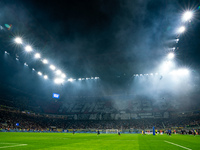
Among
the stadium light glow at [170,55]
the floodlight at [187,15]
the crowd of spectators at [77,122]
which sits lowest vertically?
the crowd of spectators at [77,122]

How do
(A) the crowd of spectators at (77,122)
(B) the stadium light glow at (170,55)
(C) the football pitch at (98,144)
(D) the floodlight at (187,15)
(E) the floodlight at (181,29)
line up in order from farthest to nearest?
(A) the crowd of spectators at (77,122)
(B) the stadium light glow at (170,55)
(E) the floodlight at (181,29)
(D) the floodlight at (187,15)
(C) the football pitch at (98,144)

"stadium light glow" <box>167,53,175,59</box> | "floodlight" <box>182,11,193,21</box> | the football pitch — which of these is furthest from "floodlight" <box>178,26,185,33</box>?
the football pitch

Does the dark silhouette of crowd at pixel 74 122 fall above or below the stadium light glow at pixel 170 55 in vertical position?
below

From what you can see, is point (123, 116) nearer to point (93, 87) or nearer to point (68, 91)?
point (93, 87)

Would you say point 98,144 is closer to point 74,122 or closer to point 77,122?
point 77,122

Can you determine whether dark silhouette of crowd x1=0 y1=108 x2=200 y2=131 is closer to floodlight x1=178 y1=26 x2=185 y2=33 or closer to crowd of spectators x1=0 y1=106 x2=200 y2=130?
crowd of spectators x1=0 y1=106 x2=200 y2=130

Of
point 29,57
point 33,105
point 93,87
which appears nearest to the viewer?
point 29,57

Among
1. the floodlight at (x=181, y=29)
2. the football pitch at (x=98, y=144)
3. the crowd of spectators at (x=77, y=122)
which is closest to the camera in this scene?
the football pitch at (x=98, y=144)

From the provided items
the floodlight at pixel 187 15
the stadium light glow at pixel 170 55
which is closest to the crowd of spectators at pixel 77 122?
the stadium light glow at pixel 170 55

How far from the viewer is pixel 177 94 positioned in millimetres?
53094

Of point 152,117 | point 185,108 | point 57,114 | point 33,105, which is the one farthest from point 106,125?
point 33,105

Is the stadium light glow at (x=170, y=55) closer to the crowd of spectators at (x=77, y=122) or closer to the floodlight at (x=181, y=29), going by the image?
the floodlight at (x=181, y=29)

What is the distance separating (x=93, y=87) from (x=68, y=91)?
1433 cm

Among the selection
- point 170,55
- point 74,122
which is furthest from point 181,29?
point 74,122
